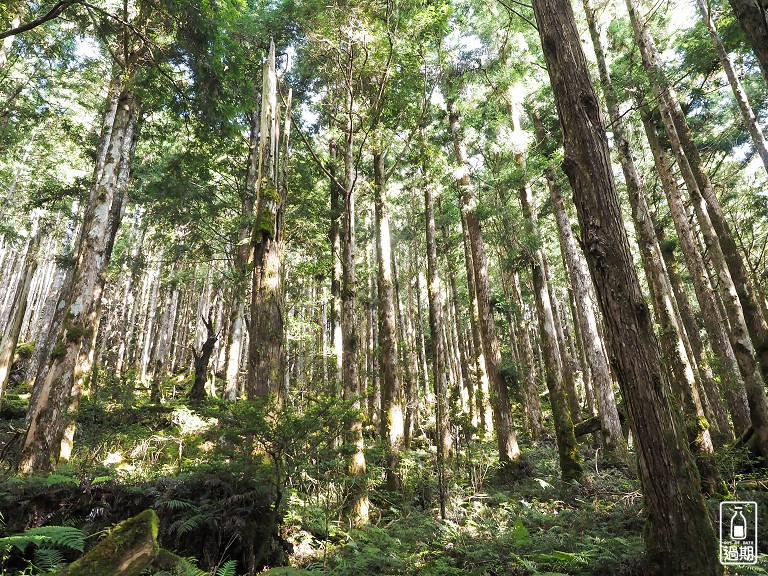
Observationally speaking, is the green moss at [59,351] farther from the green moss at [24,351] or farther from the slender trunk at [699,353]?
the green moss at [24,351]

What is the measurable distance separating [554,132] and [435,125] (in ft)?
13.3

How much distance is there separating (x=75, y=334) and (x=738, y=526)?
10431mm

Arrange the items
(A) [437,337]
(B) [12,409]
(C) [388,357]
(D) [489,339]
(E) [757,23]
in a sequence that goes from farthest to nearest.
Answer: (B) [12,409]
(A) [437,337]
(D) [489,339]
(C) [388,357]
(E) [757,23]

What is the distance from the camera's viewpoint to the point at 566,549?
4.85 metres

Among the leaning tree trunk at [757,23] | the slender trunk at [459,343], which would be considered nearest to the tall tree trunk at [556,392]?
the slender trunk at [459,343]

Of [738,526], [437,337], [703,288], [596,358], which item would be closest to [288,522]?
[738,526]

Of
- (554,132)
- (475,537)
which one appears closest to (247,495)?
(475,537)

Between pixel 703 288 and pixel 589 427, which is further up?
pixel 703 288

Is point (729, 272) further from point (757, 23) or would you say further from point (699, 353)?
point (757, 23)

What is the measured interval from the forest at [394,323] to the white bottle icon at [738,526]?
0.15ft

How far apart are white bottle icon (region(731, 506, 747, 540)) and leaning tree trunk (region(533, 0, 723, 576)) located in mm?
2389

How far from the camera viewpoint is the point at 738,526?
491 cm

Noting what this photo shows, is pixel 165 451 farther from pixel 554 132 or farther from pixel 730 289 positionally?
pixel 554 132

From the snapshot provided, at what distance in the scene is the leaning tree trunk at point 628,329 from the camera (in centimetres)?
305
